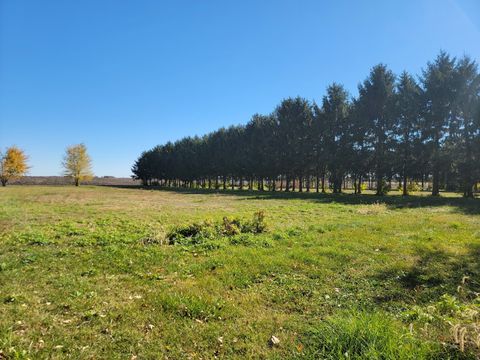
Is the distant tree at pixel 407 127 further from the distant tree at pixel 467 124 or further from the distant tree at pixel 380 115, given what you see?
the distant tree at pixel 467 124

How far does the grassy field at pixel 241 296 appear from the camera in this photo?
13.0 feet

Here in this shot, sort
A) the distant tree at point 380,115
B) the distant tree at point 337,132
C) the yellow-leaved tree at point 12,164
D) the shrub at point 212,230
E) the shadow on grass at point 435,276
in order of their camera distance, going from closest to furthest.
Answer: the shadow on grass at point 435,276, the shrub at point 212,230, the distant tree at point 380,115, the distant tree at point 337,132, the yellow-leaved tree at point 12,164

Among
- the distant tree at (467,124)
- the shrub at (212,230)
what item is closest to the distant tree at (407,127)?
the distant tree at (467,124)

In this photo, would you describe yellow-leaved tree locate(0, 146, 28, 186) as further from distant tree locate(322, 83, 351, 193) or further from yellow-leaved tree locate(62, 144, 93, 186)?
distant tree locate(322, 83, 351, 193)

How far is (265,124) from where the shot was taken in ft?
192

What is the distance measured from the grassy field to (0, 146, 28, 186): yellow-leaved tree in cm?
8617

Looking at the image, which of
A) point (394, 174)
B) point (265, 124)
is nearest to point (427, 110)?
point (394, 174)

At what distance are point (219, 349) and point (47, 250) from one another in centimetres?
763

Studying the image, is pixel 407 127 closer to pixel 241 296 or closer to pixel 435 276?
pixel 435 276

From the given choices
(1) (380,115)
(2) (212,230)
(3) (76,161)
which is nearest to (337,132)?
(1) (380,115)

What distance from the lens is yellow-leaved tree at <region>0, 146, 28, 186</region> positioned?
78562 mm

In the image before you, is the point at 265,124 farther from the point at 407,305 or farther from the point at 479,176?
the point at 407,305

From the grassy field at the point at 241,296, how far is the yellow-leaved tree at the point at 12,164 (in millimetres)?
86172

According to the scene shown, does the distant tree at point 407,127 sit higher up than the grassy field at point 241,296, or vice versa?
the distant tree at point 407,127
